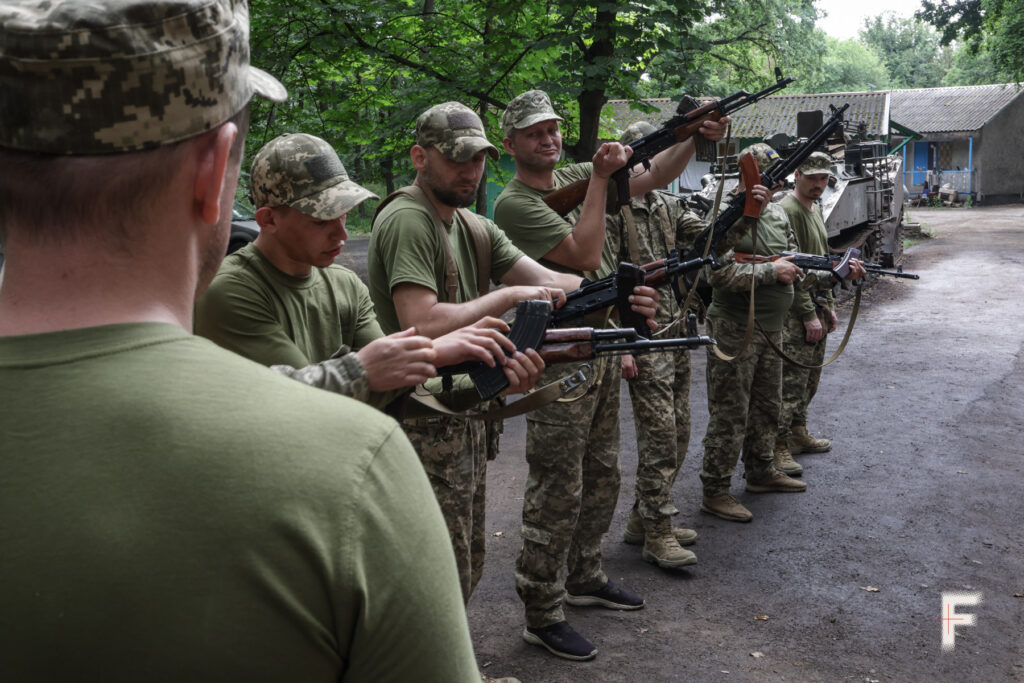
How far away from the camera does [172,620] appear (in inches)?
34.6

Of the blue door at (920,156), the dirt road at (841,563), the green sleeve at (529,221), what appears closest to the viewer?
the dirt road at (841,563)

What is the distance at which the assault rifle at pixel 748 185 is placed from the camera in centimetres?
577

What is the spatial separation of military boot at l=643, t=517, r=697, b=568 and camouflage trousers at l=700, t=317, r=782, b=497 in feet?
3.16

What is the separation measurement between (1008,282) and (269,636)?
17.7 metres

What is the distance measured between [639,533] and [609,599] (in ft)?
3.07

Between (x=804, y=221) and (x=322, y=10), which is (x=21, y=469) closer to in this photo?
(x=804, y=221)

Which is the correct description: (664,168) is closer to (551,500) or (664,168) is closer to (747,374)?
(747,374)

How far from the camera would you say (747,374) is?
6324 millimetres

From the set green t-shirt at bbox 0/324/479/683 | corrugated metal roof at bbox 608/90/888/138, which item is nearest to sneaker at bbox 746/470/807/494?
green t-shirt at bbox 0/324/479/683

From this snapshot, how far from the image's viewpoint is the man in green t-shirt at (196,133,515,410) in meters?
2.76

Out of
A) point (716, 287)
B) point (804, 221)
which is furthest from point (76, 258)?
point (804, 221)

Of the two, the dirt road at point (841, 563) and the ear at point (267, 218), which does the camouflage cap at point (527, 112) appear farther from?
the dirt road at point (841, 563)

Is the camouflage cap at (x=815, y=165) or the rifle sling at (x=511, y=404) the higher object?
the camouflage cap at (x=815, y=165)

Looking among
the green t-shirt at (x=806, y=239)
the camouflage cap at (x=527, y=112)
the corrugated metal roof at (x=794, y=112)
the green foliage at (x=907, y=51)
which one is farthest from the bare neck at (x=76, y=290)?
the green foliage at (x=907, y=51)
